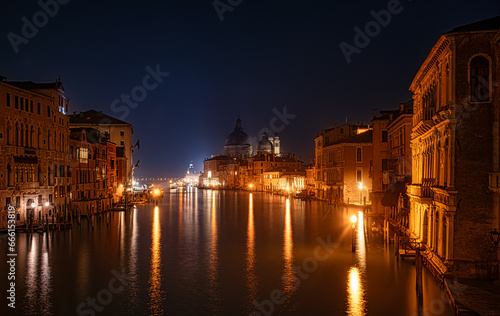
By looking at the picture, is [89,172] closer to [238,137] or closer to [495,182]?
[495,182]

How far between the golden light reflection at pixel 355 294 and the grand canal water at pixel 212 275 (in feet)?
0.12

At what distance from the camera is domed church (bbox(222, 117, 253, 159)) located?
16688cm

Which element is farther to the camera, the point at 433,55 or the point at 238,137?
the point at 238,137

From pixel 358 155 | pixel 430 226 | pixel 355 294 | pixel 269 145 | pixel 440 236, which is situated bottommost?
pixel 355 294

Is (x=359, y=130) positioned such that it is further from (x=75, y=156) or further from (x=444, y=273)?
(x=444, y=273)

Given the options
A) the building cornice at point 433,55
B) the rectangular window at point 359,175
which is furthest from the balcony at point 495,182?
the rectangular window at point 359,175

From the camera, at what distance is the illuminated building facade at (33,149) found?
30016mm

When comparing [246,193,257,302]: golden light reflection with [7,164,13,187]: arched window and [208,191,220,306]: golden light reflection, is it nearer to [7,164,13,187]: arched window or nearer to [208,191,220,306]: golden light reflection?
[208,191,220,306]: golden light reflection

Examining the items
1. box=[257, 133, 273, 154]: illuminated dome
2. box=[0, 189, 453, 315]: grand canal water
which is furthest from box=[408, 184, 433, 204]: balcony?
box=[257, 133, 273, 154]: illuminated dome

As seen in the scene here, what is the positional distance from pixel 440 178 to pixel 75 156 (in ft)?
113

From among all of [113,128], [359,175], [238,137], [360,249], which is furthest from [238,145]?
[360,249]

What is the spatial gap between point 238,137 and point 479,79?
6110 inches

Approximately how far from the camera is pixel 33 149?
109 feet

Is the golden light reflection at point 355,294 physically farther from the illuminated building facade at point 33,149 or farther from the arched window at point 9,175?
the arched window at point 9,175
